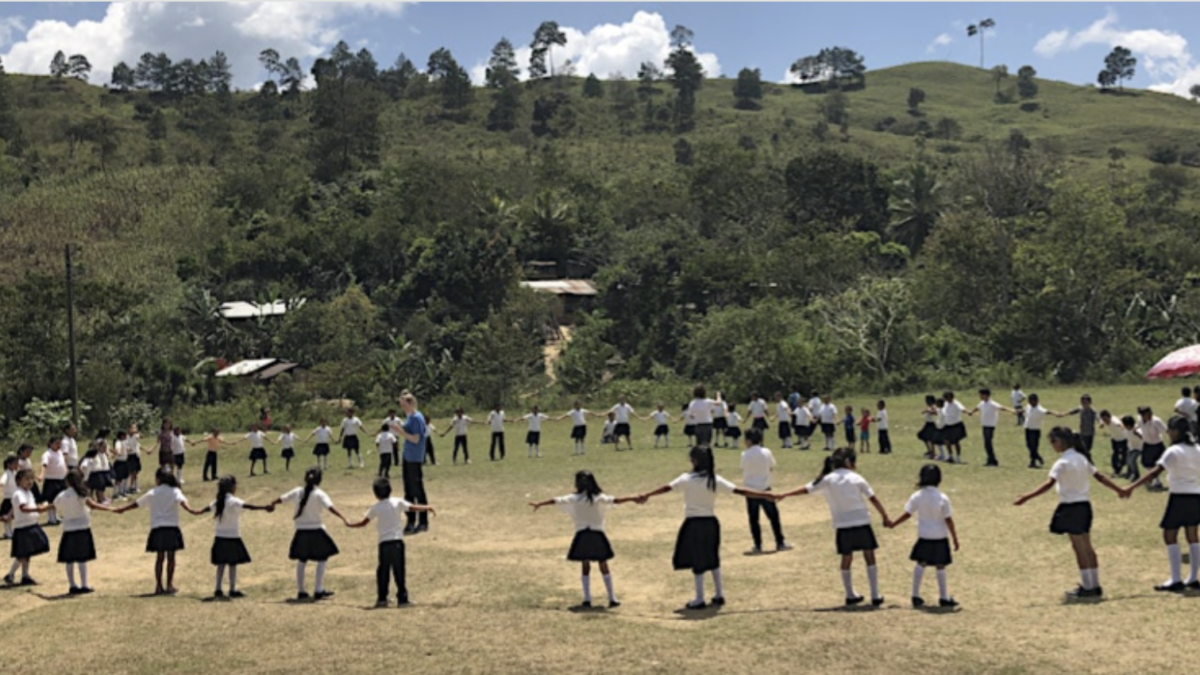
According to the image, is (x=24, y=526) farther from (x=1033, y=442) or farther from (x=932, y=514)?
(x=1033, y=442)

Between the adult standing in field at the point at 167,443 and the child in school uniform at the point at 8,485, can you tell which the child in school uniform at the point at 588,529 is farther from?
the adult standing in field at the point at 167,443

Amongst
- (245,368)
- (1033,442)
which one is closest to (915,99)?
(245,368)

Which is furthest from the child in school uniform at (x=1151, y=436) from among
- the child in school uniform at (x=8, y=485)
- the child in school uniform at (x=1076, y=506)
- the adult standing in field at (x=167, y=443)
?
the adult standing in field at (x=167, y=443)

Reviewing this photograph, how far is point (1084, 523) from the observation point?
1150 cm

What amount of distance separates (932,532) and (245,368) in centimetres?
4837

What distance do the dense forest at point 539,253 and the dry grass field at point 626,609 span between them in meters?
28.7

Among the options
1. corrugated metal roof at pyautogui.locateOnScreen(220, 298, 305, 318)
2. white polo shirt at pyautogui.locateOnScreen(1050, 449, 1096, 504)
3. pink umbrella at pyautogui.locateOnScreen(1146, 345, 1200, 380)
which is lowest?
white polo shirt at pyautogui.locateOnScreen(1050, 449, 1096, 504)

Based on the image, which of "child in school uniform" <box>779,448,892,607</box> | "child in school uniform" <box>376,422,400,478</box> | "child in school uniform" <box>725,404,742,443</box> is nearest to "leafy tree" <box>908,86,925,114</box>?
"child in school uniform" <box>725,404,742,443</box>

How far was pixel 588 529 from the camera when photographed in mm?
12023

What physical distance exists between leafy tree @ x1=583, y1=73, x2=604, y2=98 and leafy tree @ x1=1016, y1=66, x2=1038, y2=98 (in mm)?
63096

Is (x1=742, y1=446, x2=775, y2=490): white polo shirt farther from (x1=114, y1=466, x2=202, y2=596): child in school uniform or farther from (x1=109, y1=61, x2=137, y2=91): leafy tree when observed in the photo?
(x1=109, y1=61, x2=137, y2=91): leafy tree

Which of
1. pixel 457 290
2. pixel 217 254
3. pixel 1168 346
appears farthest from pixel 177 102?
pixel 1168 346

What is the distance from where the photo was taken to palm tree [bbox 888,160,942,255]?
76312 millimetres

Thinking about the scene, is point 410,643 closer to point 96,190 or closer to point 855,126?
point 96,190
